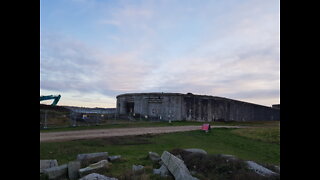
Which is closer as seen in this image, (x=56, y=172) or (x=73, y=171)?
(x=56, y=172)

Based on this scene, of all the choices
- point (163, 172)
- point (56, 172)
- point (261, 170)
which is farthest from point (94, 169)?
point (261, 170)

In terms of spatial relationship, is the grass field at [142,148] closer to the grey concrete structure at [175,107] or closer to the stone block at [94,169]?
the stone block at [94,169]

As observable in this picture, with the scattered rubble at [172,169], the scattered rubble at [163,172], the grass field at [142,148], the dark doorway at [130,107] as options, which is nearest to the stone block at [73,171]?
the scattered rubble at [172,169]

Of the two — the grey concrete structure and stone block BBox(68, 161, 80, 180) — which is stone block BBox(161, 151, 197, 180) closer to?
stone block BBox(68, 161, 80, 180)

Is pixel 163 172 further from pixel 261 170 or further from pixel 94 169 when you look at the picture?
pixel 261 170

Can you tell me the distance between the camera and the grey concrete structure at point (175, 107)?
3697 centimetres

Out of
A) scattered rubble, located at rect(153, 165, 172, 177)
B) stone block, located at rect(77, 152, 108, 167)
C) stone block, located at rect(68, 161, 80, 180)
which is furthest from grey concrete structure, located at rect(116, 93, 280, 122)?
scattered rubble, located at rect(153, 165, 172, 177)

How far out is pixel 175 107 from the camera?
122 ft

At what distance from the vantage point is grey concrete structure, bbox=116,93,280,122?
37.0 meters

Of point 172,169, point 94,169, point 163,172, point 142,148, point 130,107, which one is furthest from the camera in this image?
point 130,107
